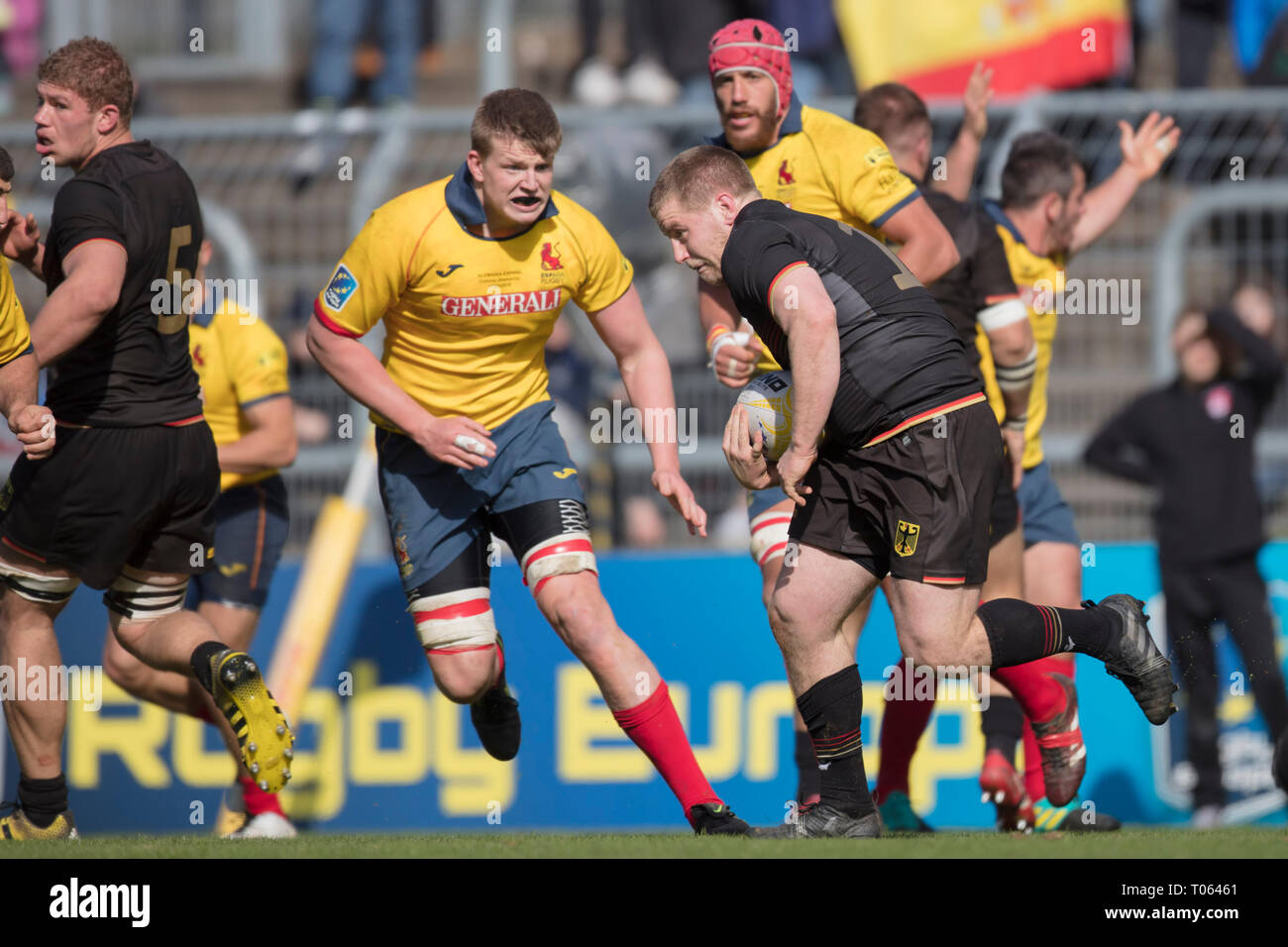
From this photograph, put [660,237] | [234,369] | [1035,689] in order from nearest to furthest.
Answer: [1035,689]
[234,369]
[660,237]

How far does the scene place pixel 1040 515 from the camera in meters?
7.29

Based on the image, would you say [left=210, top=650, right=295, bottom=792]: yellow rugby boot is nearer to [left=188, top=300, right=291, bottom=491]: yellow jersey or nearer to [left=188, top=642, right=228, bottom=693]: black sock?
[left=188, top=642, right=228, bottom=693]: black sock

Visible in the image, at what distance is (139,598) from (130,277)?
1220 mm

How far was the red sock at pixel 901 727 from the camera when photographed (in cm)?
682

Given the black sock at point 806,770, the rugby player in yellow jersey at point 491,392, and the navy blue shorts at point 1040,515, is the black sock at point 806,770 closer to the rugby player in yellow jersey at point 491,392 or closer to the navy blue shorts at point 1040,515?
the rugby player in yellow jersey at point 491,392

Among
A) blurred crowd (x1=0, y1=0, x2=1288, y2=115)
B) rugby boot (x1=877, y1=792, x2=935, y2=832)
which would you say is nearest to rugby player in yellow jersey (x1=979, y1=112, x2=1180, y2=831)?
rugby boot (x1=877, y1=792, x2=935, y2=832)

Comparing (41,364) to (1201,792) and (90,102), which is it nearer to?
(90,102)

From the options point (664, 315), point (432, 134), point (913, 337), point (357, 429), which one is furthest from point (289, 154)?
point (913, 337)

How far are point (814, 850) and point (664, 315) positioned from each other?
225 inches

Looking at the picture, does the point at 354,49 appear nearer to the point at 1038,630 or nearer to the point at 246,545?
the point at 246,545

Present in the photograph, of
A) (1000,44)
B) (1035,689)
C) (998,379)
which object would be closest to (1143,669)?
(1035,689)

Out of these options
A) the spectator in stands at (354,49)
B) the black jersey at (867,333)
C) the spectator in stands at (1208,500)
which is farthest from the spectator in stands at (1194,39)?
the black jersey at (867,333)

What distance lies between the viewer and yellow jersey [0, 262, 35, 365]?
5637 millimetres

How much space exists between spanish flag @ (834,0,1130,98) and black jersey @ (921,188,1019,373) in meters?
4.67
